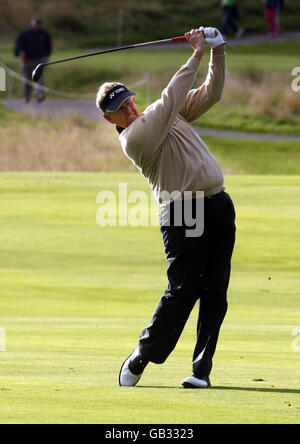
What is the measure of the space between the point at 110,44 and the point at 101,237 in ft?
110

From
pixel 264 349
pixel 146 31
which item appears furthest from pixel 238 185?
pixel 146 31

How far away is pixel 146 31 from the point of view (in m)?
53.2

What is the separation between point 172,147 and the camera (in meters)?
6.41

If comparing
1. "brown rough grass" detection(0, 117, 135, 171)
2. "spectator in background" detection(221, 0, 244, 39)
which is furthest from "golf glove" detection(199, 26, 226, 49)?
"spectator in background" detection(221, 0, 244, 39)

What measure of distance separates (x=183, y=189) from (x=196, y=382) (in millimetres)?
1090

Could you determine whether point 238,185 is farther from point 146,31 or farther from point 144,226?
point 146,31

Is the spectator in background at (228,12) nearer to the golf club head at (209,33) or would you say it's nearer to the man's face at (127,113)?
the golf club head at (209,33)

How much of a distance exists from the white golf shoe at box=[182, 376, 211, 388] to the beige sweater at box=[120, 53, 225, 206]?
3.30 ft

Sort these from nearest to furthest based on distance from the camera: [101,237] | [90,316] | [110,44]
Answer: [90,316], [101,237], [110,44]

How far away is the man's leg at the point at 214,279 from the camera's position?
256 inches

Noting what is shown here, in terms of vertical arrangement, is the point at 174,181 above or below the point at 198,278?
above

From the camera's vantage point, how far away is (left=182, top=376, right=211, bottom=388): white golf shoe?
652 centimetres

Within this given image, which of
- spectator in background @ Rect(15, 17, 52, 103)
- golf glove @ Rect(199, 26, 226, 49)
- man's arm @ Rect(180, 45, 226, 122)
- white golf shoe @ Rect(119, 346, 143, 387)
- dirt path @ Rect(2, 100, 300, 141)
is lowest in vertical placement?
dirt path @ Rect(2, 100, 300, 141)

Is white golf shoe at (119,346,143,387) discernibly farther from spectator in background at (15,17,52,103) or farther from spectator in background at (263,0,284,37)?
spectator in background at (263,0,284,37)
